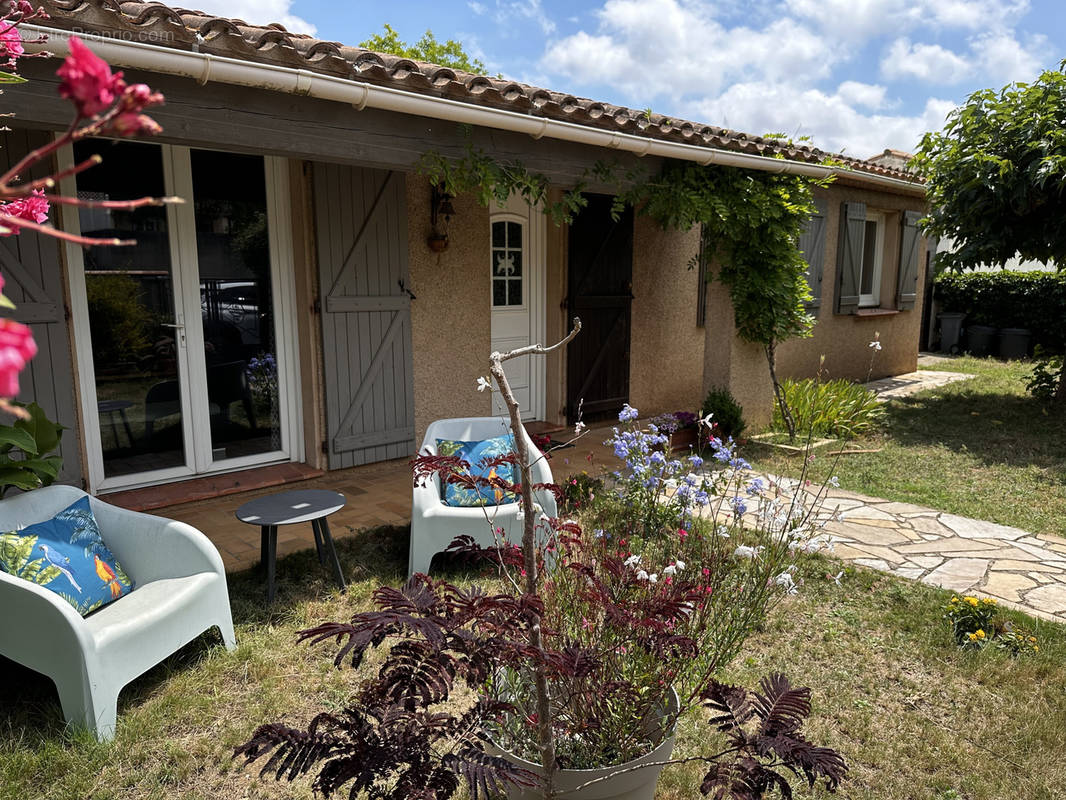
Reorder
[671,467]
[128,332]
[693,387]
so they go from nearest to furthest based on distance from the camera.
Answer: [671,467] < [128,332] < [693,387]

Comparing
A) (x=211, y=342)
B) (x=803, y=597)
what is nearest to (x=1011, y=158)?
(x=803, y=597)

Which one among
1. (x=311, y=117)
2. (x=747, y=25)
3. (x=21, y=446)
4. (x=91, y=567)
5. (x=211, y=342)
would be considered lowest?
(x=91, y=567)

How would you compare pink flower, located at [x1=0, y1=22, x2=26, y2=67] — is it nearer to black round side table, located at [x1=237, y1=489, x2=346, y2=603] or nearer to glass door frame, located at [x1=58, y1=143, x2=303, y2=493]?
black round side table, located at [x1=237, y1=489, x2=346, y2=603]

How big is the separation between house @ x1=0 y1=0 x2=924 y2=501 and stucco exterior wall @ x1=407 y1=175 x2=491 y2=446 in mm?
18

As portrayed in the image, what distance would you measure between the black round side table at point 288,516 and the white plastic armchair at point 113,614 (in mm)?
388

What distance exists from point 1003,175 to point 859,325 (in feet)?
10.8

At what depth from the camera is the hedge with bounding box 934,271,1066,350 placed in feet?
39.2

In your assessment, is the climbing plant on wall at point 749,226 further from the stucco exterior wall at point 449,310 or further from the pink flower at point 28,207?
the pink flower at point 28,207

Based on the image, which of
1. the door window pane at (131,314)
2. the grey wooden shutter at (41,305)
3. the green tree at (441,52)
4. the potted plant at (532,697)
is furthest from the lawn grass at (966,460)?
the green tree at (441,52)

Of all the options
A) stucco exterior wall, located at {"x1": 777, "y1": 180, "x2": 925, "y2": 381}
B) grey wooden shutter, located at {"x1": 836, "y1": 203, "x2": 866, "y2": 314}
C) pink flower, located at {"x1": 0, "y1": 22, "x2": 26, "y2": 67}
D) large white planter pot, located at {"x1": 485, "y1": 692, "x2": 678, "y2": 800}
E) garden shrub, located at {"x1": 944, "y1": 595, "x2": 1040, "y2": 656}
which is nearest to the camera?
pink flower, located at {"x1": 0, "y1": 22, "x2": 26, "y2": 67}

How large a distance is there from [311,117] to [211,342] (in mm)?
1904

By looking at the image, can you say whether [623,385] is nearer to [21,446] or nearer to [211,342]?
[211,342]

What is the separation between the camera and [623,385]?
24.0 ft

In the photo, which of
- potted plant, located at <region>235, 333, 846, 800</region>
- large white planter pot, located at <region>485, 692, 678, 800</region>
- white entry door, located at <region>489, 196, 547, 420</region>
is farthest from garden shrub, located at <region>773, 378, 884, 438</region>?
large white planter pot, located at <region>485, 692, 678, 800</region>
